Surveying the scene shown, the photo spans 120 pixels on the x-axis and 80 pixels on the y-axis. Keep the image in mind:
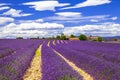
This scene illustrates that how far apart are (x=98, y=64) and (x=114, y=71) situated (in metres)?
3.09

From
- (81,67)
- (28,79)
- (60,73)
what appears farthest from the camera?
(81,67)

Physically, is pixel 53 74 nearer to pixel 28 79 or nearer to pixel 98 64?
pixel 28 79

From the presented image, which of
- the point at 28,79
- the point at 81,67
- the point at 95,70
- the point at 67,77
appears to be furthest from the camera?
the point at 81,67

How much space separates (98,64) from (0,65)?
5.02m

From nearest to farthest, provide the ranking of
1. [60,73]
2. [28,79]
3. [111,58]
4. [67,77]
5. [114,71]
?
[67,77] → [60,73] → [114,71] → [28,79] → [111,58]

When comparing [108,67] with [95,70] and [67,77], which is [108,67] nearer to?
[95,70]

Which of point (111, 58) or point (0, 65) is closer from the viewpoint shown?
point (0, 65)

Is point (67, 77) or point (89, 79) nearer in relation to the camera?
point (67, 77)

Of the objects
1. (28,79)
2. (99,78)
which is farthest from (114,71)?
(28,79)

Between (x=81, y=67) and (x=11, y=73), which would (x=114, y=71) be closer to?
(x=11, y=73)

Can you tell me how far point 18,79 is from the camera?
40.0ft

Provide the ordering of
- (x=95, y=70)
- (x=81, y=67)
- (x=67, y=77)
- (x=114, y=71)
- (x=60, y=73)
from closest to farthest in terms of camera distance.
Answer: (x=67, y=77) → (x=60, y=73) → (x=114, y=71) → (x=95, y=70) → (x=81, y=67)

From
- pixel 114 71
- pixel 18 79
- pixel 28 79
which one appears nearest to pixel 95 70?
pixel 114 71

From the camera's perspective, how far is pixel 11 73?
12133 mm
